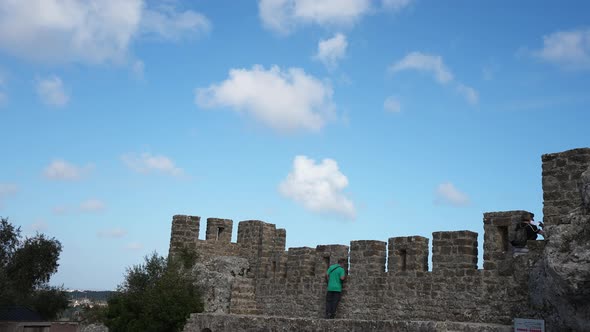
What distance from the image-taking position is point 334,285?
1425 centimetres

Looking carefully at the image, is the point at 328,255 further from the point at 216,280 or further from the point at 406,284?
the point at 216,280

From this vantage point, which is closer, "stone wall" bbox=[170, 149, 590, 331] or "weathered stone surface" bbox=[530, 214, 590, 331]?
"weathered stone surface" bbox=[530, 214, 590, 331]

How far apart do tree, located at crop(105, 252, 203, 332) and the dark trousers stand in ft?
10.5

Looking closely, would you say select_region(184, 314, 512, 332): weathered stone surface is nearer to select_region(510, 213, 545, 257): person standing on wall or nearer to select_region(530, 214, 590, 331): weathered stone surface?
select_region(530, 214, 590, 331): weathered stone surface

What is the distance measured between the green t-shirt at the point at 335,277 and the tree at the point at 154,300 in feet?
11.1

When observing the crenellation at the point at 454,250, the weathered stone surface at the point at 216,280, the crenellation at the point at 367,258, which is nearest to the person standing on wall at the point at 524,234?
the crenellation at the point at 454,250

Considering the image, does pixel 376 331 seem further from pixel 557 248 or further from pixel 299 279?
pixel 299 279

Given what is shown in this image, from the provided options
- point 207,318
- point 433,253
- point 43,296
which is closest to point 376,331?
point 433,253

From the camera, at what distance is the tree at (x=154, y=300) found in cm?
1479

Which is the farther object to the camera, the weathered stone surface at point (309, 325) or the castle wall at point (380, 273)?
the castle wall at point (380, 273)

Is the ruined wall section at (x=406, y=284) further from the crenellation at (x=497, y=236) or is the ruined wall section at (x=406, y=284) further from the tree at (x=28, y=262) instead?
the tree at (x=28, y=262)

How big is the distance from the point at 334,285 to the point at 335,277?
18 cm

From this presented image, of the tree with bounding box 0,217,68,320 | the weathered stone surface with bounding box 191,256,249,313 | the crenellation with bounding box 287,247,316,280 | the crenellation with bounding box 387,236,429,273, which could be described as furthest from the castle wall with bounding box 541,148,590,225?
the tree with bounding box 0,217,68,320

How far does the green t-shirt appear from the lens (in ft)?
46.7
